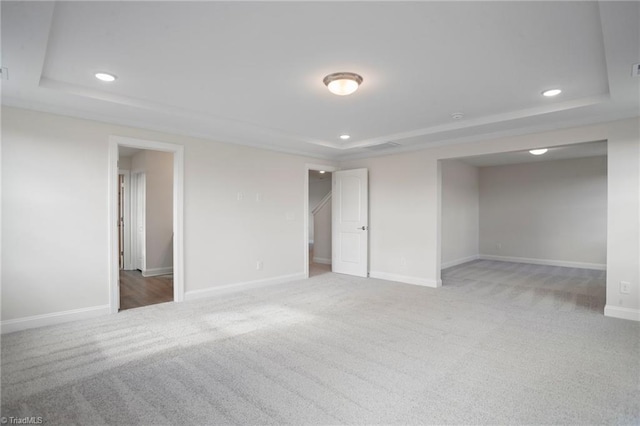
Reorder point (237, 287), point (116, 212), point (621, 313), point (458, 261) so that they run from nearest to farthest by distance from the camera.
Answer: point (621, 313) → point (116, 212) → point (237, 287) → point (458, 261)

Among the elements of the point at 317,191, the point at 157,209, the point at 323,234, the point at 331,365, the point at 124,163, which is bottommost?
the point at 331,365

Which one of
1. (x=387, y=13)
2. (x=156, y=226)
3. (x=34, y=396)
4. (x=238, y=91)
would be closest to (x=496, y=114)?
(x=387, y=13)

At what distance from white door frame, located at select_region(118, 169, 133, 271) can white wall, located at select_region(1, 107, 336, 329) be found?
3.04 meters

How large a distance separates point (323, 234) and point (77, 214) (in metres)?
5.16

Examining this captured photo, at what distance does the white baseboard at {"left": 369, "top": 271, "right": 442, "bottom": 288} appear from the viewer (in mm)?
5344

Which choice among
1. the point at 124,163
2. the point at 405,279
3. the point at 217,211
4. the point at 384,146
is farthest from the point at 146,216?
the point at 405,279

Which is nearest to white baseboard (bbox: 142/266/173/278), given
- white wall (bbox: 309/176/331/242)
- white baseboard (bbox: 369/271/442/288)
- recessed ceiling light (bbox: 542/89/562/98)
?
white baseboard (bbox: 369/271/442/288)

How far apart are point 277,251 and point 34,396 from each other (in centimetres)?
370

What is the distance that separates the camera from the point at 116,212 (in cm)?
389

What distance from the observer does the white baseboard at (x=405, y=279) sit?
534cm

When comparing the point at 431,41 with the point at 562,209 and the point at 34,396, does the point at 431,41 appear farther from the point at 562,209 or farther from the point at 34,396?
the point at 562,209

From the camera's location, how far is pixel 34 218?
3379 millimetres

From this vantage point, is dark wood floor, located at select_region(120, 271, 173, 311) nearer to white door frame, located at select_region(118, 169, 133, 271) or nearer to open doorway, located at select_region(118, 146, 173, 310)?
open doorway, located at select_region(118, 146, 173, 310)

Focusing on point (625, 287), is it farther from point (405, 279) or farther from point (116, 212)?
point (116, 212)
